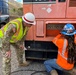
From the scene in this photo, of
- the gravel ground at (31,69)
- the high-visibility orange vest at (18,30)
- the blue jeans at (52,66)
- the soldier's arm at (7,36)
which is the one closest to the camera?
the soldier's arm at (7,36)

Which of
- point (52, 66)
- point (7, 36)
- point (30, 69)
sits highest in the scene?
point (7, 36)

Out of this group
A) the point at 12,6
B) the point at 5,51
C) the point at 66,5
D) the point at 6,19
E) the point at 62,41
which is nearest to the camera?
the point at 5,51

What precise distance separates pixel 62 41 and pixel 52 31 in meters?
0.57

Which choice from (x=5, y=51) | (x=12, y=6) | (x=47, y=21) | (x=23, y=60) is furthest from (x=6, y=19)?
(x=5, y=51)

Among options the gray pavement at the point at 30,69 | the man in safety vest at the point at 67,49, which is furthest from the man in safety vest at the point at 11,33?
the man in safety vest at the point at 67,49

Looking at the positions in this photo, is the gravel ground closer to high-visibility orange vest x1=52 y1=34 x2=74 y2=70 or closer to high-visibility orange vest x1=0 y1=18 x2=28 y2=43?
high-visibility orange vest x1=52 y1=34 x2=74 y2=70

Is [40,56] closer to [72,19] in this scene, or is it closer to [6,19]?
[72,19]

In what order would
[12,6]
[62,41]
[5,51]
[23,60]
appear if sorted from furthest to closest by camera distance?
[12,6] → [23,60] → [62,41] → [5,51]

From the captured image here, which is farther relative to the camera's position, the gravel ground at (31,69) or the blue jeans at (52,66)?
the gravel ground at (31,69)

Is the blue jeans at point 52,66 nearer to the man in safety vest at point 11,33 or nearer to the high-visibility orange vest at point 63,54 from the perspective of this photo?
the high-visibility orange vest at point 63,54

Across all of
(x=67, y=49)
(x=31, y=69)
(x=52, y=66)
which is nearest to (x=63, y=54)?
(x=67, y=49)

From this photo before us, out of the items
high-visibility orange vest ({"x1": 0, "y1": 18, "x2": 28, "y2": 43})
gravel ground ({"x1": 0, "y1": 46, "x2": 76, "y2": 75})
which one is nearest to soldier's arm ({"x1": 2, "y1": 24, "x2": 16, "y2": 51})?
high-visibility orange vest ({"x1": 0, "y1": 18, "x2": 28, "y2": 43})

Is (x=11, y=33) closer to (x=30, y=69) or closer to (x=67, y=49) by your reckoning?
(x=67, y=49)

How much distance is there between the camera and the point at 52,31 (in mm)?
3514
